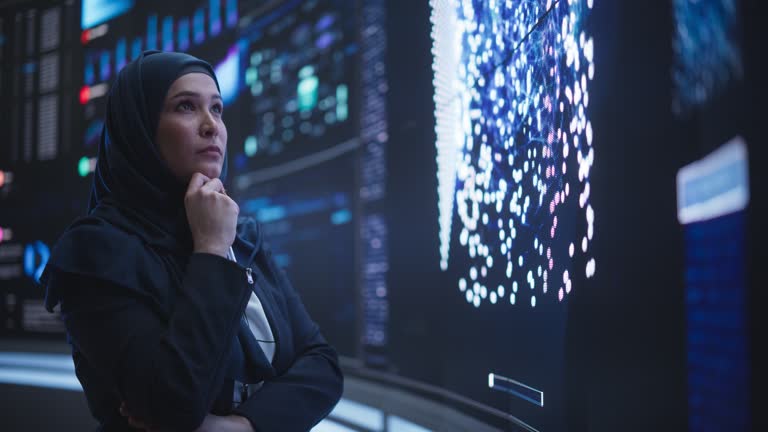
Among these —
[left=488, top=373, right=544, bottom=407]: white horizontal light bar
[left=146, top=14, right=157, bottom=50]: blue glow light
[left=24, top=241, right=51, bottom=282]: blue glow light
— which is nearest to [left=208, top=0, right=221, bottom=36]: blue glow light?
[left=146, top=14, right=157, bottom=50]: blue glow light

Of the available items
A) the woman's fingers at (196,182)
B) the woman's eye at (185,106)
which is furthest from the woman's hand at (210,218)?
the woman's eye at (185,106)

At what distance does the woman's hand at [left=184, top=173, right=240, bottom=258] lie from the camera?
3.26 ft

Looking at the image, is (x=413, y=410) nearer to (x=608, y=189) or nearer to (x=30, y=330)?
(x=608, y=189)

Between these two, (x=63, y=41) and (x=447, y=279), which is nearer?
(x=447, y=279)

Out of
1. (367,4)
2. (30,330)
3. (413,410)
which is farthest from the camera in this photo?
(30,330)

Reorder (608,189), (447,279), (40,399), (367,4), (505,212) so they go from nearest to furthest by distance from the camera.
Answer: (608,189), (505,212), (447,279), (367,4), (40,399)

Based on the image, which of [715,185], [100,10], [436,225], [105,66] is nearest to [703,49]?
[715,185]

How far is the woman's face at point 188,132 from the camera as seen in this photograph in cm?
112

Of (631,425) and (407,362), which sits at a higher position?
(631,425)

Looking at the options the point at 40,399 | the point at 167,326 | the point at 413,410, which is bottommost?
the point at 40,399

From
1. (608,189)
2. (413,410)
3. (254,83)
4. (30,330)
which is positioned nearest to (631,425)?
(608,189)

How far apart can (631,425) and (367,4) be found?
173cm

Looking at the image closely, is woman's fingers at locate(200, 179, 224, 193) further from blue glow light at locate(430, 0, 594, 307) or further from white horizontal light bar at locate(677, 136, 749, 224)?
white horizontal light bar at locate(677, 136, 749, 224)

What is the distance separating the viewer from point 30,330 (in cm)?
310
